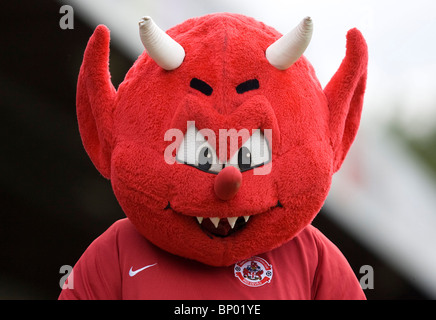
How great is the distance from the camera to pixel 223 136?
3.02 ft

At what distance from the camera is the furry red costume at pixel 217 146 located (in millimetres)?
928

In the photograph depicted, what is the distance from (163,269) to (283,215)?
0.27m

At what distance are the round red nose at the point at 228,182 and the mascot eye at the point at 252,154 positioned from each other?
57 millimetres

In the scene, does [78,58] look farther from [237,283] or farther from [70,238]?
[237,283]

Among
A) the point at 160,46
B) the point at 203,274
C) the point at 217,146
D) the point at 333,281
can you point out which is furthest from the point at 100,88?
the point at 333,281

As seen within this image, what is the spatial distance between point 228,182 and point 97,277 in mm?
405

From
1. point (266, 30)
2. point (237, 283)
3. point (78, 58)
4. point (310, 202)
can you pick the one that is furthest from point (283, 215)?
point (78, 58)

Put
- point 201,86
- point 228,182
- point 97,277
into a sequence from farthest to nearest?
point 97,277 → point 201,86 → point 228,182

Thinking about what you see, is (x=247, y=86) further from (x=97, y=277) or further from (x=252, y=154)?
(x=97, y=277)

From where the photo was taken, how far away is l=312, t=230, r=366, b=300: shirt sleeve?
3.60 ft

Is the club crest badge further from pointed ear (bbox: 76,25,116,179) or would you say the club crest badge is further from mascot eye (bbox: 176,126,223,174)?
pointed ear (bbox: 76,25,116,179)

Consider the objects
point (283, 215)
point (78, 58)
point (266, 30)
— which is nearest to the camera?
point (283, 215)

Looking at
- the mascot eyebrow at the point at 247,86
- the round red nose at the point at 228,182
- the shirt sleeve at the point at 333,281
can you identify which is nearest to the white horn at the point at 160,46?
the mascot eyebrow at the point at 247,86
